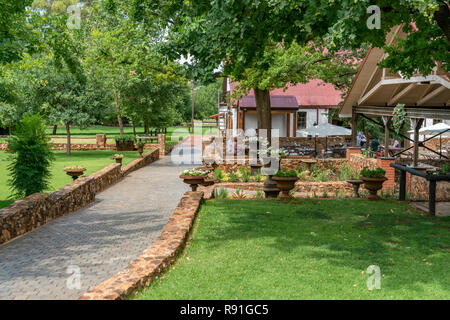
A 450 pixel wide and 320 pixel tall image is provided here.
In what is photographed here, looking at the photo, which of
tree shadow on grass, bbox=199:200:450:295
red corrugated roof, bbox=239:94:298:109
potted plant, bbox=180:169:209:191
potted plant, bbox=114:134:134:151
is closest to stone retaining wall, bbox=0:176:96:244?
potted plant, bbox=180:169:209:191

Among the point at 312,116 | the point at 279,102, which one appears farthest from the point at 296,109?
the point at 312,116

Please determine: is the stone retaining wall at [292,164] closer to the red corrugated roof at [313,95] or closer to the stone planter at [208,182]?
the stone planter at [208,182]

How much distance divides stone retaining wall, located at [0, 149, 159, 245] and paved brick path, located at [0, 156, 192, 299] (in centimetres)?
24

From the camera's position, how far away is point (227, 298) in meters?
5.43

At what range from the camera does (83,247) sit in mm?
8930

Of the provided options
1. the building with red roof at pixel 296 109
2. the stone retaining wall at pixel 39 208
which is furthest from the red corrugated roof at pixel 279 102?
the stone retaining wall at pixel 39 208

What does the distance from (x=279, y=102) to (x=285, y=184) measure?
73.5 ft

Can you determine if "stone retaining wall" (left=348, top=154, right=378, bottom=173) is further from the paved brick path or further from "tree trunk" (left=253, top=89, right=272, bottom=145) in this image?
the paved brick path

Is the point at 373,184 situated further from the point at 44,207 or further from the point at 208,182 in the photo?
the point at 44,207

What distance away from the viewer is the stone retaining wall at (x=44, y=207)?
9859 mm

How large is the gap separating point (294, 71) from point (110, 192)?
927 centimetres
